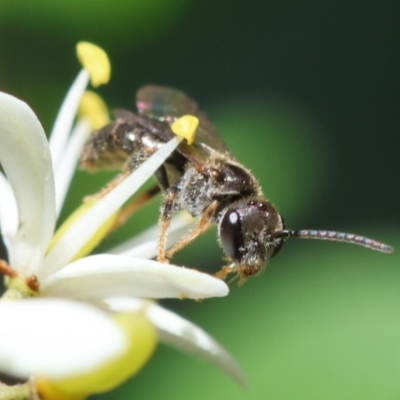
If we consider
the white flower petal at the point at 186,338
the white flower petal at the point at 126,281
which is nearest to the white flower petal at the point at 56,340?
the white flower petal at the point at 126,281

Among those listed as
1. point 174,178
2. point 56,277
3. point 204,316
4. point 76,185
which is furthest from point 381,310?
point 56,277

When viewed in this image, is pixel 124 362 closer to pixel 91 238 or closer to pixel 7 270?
pixel 7 270

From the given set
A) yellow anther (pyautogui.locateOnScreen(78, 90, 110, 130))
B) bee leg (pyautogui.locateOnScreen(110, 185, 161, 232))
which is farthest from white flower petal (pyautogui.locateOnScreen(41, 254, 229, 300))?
yellow anther (pyautogui.locateOnScreen(78, 90, 110, 130))

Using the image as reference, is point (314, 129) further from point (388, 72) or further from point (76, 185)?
point (76, 185)

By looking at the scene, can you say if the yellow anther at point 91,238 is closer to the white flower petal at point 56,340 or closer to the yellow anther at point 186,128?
the yellow anther at point 186,128

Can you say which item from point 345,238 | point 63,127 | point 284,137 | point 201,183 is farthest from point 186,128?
point 284,137

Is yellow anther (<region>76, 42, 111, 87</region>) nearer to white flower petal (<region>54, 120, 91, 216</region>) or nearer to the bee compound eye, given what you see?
white flower petal (<region>54, 120, 91, 216</region>)
